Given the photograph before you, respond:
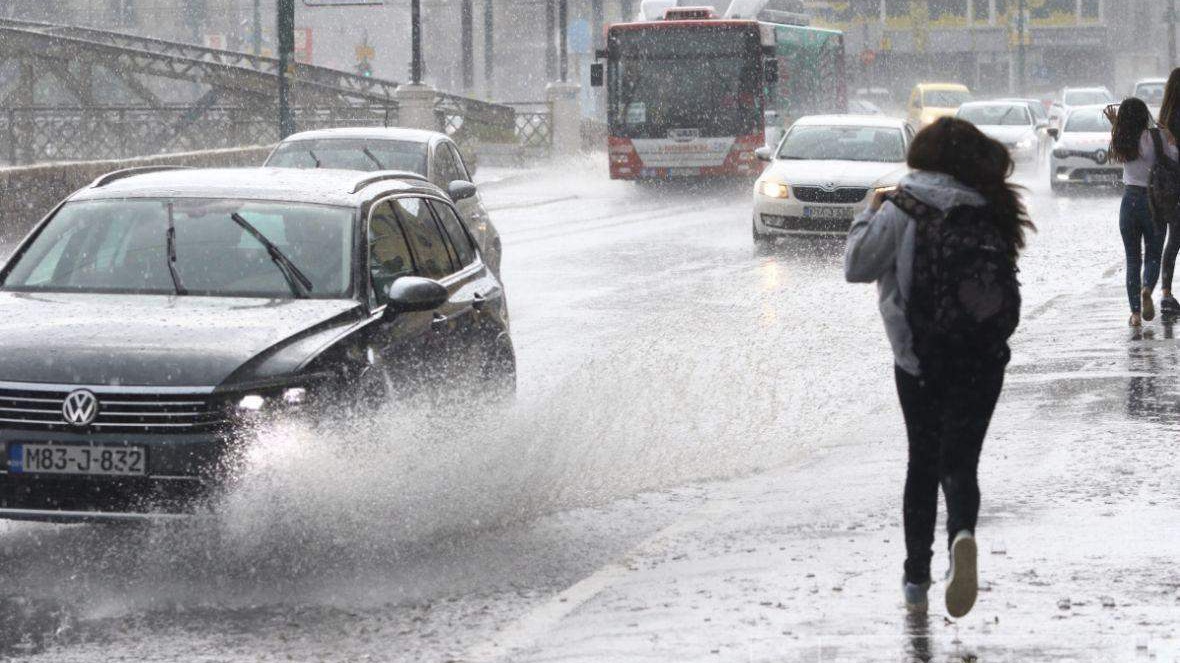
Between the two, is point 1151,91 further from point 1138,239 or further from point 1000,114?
point 1138,239

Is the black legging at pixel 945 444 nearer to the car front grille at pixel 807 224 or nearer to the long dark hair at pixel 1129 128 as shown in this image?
the long dark hair at pixel 1129 128

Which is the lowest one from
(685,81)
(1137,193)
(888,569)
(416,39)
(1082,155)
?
(888,569)

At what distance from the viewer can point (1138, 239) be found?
1340 cm

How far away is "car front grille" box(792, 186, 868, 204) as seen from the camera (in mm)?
22500

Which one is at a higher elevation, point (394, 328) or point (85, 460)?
point (394, 328)

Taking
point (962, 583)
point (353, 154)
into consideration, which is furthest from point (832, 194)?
point (962, 583)

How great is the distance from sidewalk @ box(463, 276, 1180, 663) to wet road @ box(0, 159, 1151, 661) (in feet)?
0.76

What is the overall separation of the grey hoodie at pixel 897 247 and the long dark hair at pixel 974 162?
0.04m

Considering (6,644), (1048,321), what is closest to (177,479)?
(6,644)

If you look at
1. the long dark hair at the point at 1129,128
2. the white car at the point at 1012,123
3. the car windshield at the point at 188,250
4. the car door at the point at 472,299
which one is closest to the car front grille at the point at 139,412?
the car windshield at the point at 188,250

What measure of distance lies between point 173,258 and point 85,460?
4.91 feet

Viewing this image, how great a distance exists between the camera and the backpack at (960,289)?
5684 millimetres

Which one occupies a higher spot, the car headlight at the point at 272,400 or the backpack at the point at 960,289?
the backpack at the point at 960,289

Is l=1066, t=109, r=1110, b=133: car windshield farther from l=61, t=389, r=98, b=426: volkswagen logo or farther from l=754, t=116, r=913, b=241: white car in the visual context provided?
l=61, t=389, r=98, b=426: volkswagen logo
